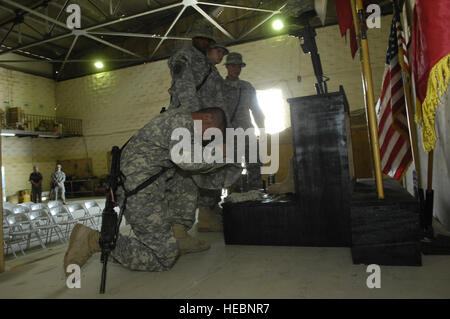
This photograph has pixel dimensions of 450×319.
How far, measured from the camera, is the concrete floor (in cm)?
146

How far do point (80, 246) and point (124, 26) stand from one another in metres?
12.2

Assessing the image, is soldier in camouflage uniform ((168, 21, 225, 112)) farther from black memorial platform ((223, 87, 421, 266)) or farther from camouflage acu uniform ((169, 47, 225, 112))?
black memorial platform ((223, 87, 421, 266))

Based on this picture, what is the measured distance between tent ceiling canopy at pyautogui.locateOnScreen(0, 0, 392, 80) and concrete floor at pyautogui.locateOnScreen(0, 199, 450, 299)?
26.4ft

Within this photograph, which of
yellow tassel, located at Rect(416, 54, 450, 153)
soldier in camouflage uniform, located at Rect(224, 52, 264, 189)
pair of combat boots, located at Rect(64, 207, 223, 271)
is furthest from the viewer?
soldier in camouflage uniform, located at Rect(224, 52, 264, 189)

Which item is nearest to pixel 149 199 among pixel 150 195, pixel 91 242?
pixel 150 195

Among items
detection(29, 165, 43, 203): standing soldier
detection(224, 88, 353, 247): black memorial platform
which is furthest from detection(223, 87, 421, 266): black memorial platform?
detection(29, 165, 43, 203): standing soldier

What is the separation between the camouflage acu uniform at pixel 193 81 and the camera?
2.44m

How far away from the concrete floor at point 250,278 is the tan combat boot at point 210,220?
86 cm

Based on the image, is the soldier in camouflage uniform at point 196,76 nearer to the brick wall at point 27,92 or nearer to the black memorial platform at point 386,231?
the black memorial platform at point 386,231

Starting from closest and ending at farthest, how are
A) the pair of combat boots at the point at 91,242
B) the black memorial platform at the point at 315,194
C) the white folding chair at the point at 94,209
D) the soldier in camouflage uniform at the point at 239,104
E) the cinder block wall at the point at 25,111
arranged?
the pair of combat boots at the point at 91,242 → the black memorial platform at the point at 315,194 → the soldier in camouflage uniform at the point at 239,104 → the white folding chair at the point at 94,209 → the cinder block wall at the point at 25,111

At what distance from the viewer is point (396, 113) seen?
2416 mm

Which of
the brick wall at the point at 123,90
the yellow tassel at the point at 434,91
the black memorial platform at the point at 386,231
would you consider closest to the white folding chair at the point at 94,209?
the black memorial platform at the point at 386,231

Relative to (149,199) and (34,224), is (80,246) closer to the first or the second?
(149,199)
